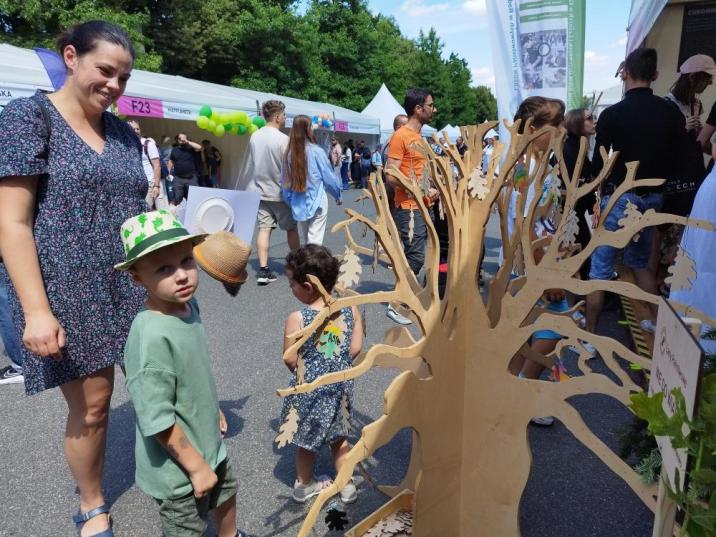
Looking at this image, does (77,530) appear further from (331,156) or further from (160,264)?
(331,156)

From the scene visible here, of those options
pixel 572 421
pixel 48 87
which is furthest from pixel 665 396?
pixel 48 87

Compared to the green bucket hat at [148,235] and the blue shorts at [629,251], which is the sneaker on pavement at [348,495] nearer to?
the green bucket hat at [148,235]

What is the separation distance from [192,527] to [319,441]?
0.61 metres

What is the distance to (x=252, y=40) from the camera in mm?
23438

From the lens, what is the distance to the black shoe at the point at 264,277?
5395mm

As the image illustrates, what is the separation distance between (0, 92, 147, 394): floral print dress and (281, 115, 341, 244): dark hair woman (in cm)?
319

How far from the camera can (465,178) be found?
1521 mm

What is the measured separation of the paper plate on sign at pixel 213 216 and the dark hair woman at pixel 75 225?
1.01 m

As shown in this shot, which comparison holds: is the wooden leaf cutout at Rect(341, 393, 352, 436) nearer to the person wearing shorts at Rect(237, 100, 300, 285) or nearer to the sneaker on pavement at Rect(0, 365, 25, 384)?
the sneaker on pavement at Rect(0, 365, 25, 384)

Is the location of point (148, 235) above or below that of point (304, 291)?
above

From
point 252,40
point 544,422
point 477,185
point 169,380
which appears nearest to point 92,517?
point 169,380

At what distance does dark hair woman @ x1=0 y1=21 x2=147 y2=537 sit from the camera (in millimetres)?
1542

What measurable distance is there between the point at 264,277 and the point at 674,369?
476 cm

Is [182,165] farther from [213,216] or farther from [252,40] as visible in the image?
[252,40]
